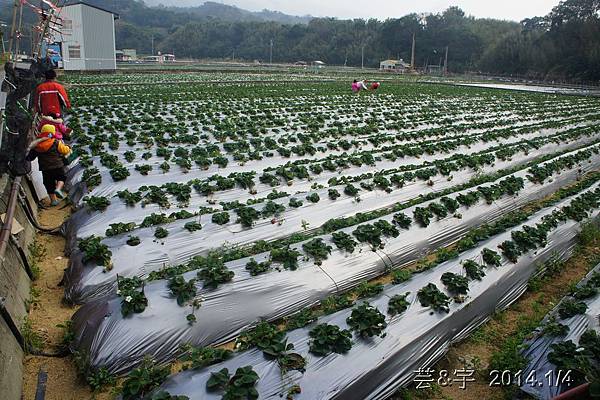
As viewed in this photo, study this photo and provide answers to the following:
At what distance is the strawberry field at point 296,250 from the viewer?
447 cm

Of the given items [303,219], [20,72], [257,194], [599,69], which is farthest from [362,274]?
[599,69]

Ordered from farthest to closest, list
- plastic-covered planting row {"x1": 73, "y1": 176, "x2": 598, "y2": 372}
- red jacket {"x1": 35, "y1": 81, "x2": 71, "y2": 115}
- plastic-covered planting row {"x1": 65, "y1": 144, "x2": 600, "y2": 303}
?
red jacket {"x1": 35, "y1": 81, "x2": 71, "y2": 115}, plastic-covered planting row {"x1": 65, "y1": 144, "x2": 600, "y2": 303}, plastic-covered planting row {"x1": 73, "y1": 176, "x2": 598, "y2": 372}

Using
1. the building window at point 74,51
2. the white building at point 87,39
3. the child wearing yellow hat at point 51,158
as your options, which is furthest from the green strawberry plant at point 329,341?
the building window at point 74,51

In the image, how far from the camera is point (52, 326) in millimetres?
5508

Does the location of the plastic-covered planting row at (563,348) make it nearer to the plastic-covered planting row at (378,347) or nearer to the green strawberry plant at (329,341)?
the plastic-covered planting row at (378,347)

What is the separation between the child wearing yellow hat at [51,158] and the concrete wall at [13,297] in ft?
3.39

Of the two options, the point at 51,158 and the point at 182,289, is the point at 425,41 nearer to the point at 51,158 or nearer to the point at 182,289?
the point at 51,158

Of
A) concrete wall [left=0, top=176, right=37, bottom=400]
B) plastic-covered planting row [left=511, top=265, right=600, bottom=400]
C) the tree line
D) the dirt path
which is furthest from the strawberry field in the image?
the tree line

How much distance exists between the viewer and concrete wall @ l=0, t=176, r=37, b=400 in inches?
166

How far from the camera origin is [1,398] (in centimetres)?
391

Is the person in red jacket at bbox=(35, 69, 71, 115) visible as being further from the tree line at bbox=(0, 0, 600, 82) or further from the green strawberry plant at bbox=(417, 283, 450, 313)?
the tree line at bbox=(0, 0, 600, 82)

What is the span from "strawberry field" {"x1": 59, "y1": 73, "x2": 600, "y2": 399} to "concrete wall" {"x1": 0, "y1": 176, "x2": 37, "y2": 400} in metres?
0.56

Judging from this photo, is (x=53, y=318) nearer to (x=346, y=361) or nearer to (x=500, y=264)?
(x=346, y=361)

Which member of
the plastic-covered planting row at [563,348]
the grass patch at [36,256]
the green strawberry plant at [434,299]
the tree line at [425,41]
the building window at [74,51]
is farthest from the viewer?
the tree line at [425,41]
